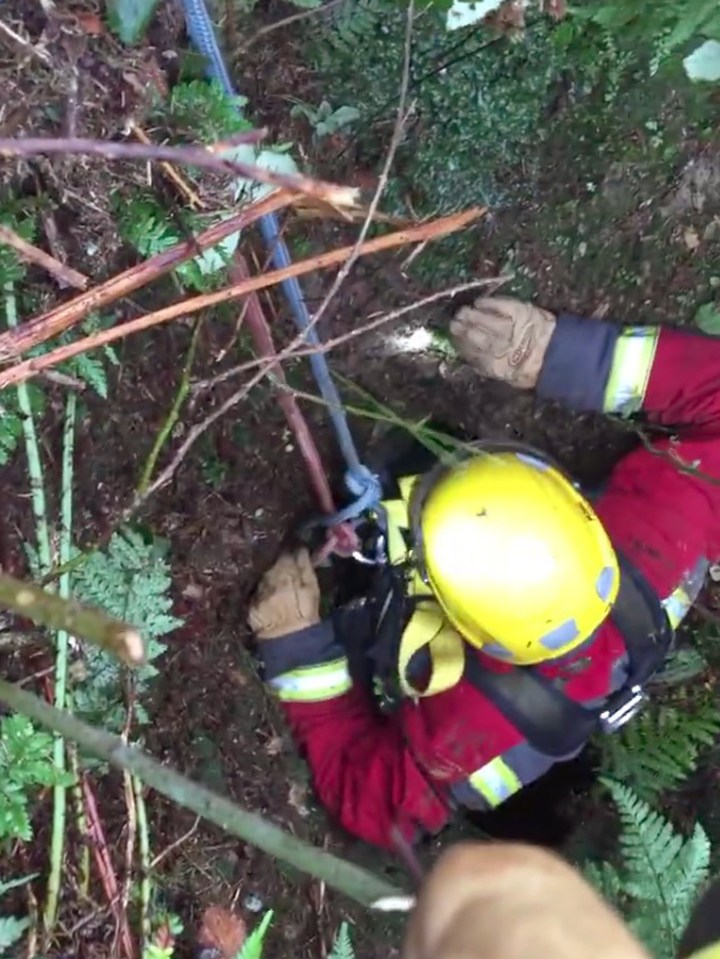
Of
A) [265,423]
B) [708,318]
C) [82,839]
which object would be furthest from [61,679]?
[708,318]

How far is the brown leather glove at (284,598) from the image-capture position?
2830mm

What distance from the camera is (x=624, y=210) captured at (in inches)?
116

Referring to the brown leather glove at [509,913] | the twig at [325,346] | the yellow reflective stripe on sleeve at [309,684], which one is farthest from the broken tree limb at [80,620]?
the yellow reflective stripe on sleeve at [309,684]

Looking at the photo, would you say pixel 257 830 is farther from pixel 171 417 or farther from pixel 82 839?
pixel 82 839

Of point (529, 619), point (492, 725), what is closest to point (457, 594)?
point (529, 619)

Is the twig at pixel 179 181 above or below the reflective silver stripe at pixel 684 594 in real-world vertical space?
above

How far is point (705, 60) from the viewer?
260cm

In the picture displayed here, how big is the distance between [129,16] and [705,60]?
137 cm

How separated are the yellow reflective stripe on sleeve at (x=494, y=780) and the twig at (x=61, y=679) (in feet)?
3.49

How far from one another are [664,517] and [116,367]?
1493 mm

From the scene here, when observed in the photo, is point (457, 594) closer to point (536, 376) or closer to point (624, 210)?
point (536, 376)

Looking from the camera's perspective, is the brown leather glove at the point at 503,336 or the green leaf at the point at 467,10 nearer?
the green leaf at the point at 467,10

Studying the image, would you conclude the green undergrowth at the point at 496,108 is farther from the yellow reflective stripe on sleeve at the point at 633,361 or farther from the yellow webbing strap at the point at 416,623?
the yellow webbing strap at the point at 416,623

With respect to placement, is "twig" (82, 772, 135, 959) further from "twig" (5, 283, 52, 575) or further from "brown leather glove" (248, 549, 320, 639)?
"brown leather glove" (248, 549, 320, 639)
